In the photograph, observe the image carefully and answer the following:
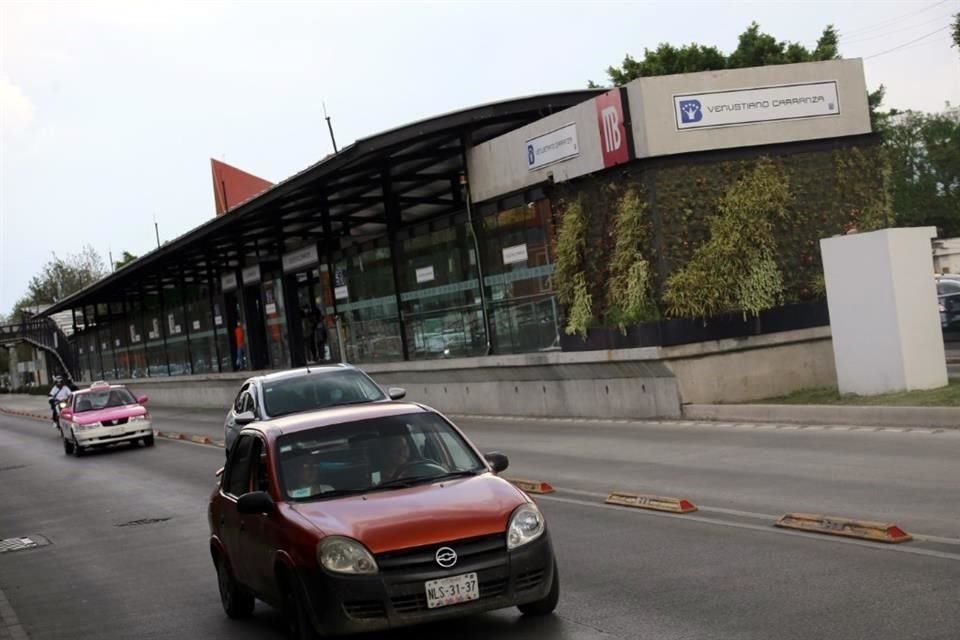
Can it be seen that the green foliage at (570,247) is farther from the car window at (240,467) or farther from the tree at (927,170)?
the tree at (927,170)

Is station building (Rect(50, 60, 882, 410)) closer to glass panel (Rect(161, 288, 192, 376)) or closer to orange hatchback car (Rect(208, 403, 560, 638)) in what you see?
glass panel (Rect(161, 288, 192, 376))

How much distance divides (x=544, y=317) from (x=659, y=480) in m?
11.9

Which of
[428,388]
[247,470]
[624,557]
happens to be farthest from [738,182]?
[247,470]

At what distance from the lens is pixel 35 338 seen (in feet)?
343

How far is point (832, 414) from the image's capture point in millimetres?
17812

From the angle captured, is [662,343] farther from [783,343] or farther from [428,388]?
[428,388]

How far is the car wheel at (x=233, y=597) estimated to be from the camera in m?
9.21

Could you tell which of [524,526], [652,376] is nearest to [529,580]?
[524,526]

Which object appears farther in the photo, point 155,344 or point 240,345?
point 155,344

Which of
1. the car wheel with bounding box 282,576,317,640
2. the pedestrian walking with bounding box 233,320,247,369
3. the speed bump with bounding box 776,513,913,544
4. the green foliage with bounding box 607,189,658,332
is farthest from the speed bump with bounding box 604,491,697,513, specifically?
the pedestrian walking with bounding box 233,320,247,369

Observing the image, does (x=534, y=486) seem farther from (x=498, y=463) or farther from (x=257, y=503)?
(x=257, y=503)

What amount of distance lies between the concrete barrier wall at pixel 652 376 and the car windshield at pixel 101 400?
9.45 m

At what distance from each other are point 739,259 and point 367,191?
46.4 ft

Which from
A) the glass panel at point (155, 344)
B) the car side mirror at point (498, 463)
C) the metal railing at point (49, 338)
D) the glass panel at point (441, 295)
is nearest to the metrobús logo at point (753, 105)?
the glass panel at point (441, 295)
